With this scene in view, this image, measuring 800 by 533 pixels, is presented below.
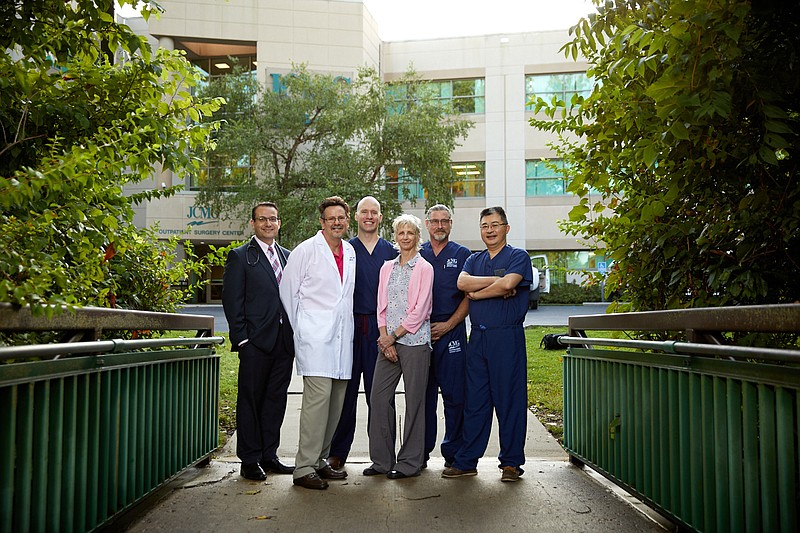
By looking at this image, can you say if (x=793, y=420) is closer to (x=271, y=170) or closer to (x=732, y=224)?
(x=732, y=224)

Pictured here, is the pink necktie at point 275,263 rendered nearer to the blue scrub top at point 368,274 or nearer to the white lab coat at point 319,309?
the white lab coat at point 319,309

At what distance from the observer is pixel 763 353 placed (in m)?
3.18

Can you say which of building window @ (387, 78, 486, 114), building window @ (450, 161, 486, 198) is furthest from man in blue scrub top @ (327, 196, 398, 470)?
building window @ (387, 78, 486, 114)

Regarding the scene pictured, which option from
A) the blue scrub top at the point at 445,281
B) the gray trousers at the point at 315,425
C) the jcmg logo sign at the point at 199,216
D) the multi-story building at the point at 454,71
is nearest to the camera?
the gray trousers at the point at 315,425

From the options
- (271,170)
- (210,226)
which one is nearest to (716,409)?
(271,170)

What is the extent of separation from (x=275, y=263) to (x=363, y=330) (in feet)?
2.80

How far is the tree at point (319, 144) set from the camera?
106 ft

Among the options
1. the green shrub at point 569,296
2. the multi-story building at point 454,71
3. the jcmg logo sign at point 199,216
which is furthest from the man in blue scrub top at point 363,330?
the jcmg logo sign at point 199,216

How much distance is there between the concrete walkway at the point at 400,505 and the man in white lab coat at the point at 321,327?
29 centimetres

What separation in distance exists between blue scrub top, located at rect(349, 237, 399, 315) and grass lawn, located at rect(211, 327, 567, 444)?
226 cm

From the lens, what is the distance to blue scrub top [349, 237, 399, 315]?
20.7ft

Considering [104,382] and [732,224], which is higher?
[732,224]

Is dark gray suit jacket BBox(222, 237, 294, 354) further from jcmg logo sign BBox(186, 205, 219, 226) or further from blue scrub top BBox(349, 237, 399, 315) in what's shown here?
jcmg logo sign BBox(186, 205, 219, 226)

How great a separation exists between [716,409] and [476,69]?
1555 inches
